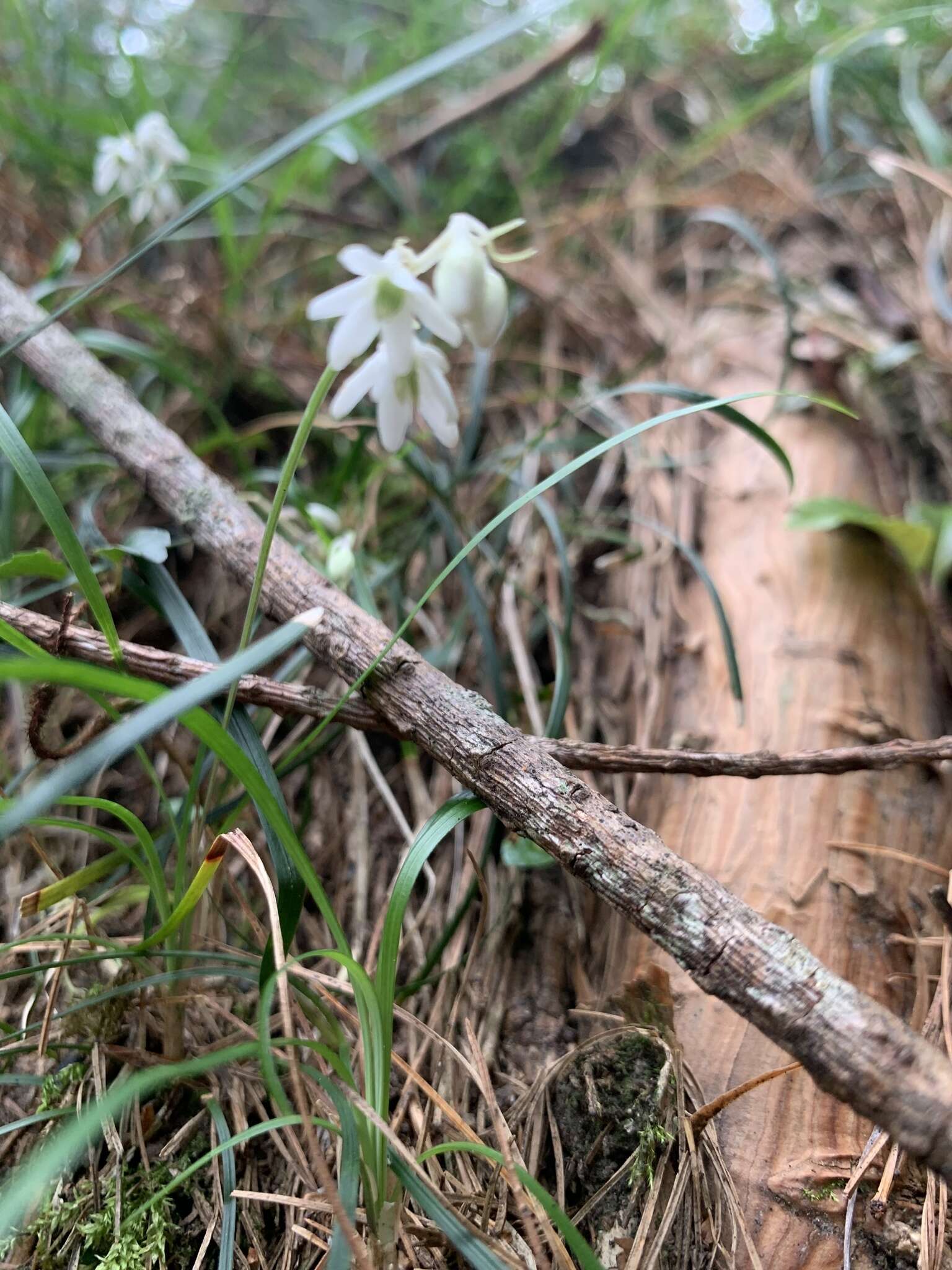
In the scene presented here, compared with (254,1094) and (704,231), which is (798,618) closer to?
(254,1094)

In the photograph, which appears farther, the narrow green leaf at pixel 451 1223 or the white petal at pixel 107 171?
the white petal at pixel 107 171

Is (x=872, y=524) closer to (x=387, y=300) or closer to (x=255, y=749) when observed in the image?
(x=387, y=300)

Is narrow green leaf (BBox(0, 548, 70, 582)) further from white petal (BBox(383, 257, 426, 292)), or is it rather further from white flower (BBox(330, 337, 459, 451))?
white petal (BBox(383, 257, 426, 292))

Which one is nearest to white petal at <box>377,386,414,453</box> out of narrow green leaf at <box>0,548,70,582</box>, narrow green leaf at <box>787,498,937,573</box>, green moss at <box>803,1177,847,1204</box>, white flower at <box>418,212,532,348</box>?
white flower at <box>418,212,532,348</box>

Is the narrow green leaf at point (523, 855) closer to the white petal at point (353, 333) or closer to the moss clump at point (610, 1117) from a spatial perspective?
the moss clump at point (610, 1117)

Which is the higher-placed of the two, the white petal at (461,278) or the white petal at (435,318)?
the white petal at (461,278)

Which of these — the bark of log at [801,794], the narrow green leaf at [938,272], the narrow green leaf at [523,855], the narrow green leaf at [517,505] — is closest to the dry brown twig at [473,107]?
the narrow green leaf at [938,272]

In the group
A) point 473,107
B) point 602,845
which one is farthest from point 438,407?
point 473,107
